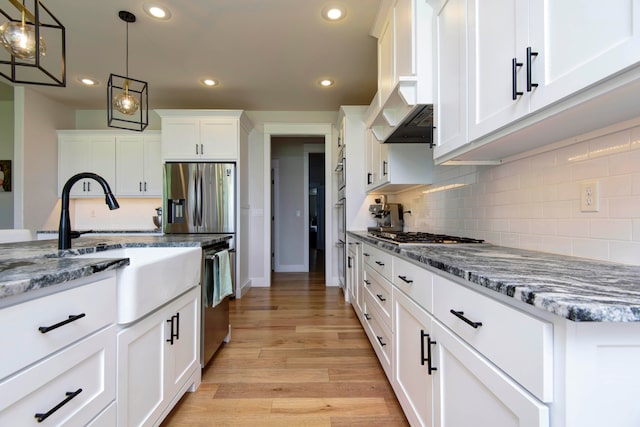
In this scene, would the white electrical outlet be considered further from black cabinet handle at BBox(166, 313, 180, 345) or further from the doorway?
the doorway

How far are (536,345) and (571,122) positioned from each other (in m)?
0.76

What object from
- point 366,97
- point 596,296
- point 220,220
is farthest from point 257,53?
point 596,296

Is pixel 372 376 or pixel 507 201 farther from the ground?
pixel 507 201

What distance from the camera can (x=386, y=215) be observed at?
3322 millimetres

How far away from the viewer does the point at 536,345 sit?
2.02 feet

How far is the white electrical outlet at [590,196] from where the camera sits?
3.57 ft

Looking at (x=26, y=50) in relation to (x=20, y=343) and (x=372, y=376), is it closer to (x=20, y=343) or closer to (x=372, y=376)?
(x=20, y=343)

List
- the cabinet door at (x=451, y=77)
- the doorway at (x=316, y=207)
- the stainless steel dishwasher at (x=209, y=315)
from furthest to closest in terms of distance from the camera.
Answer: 1. the doorway at (x=316, y=207)
2. the stainless steel dishwasher at (x=209, y=315)
3. the cabinet door at (x=451, y=77)

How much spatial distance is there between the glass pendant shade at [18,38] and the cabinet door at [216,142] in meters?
2.35

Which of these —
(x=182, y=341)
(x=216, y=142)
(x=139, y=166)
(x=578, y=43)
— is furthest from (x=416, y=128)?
(x=139, y=166)

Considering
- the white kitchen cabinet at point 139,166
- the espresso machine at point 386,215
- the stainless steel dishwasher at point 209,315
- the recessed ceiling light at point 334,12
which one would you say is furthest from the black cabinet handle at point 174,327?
the white kitchen cabinet at point 139,166

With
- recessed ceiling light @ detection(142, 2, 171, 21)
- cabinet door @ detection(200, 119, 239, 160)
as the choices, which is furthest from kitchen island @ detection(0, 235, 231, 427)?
cabinet door @ detection(200, 119, 239, 160)

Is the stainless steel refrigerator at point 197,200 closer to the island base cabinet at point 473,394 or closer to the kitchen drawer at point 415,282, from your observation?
the kitchen drawer at point 415,282

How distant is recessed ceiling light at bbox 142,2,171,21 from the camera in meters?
2.28
